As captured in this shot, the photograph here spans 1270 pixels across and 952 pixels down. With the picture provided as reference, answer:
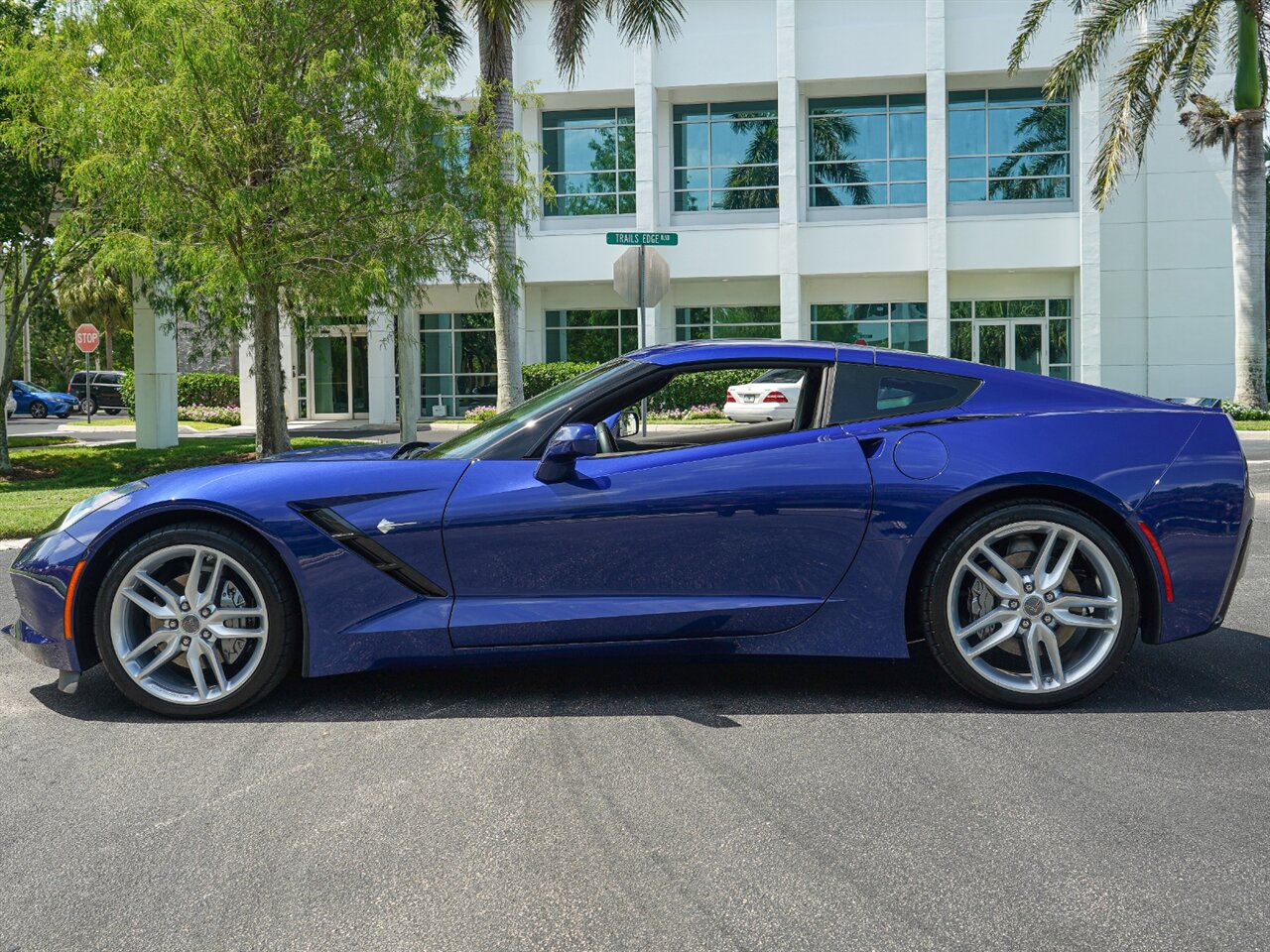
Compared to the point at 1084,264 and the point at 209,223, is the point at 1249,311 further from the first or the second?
the point at 209,223

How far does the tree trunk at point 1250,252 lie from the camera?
24203 millimetres

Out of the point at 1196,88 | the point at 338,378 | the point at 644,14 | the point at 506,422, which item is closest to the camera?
the point at 506,422

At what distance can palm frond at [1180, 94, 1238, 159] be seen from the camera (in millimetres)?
25453

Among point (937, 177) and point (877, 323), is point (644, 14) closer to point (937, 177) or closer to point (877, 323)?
point (937, 177)

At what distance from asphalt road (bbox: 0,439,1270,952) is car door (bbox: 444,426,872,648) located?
0.37 metres

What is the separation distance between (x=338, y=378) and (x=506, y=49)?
20.0 metres

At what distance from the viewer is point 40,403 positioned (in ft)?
146

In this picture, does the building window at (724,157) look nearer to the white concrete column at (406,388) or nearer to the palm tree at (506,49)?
the palm tree at (506,49)

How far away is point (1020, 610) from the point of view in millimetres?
4340

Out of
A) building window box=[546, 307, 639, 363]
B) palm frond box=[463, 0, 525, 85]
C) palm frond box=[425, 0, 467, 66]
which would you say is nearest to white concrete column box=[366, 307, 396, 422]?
building window box=[546, 307, 639, 363]

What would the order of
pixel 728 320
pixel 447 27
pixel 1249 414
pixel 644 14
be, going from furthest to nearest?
pixel 728 320, pixel 1249 414, pixel 644 14, pixel 447 27

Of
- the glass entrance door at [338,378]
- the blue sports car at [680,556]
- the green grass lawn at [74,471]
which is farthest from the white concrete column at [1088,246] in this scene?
the blue sports car at [680,556]

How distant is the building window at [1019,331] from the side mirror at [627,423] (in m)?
28.7

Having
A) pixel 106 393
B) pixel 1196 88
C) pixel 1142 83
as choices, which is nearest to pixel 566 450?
pixel 1142 83
